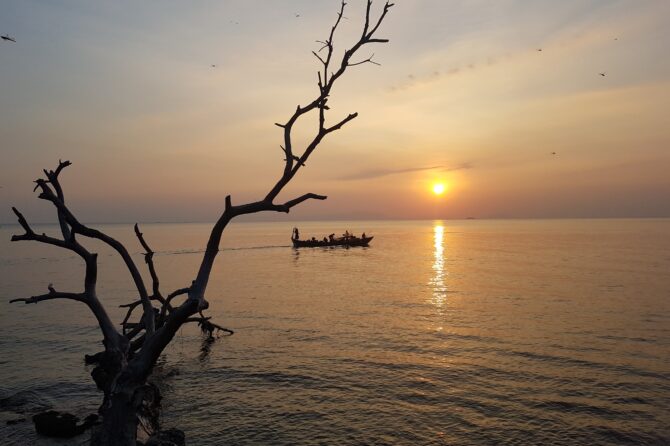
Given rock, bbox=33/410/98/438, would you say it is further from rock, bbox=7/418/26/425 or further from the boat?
the boat

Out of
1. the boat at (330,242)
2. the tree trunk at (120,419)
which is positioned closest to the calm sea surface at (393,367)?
the tree trunk at (120,419)

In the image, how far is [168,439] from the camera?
41.8ft

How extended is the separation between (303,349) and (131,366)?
1664cm

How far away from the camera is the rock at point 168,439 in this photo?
11873 millimetres

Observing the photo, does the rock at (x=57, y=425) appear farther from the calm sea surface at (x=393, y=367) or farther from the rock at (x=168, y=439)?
the rock at (x=168, y=439)

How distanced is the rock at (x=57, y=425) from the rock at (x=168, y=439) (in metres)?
3.17

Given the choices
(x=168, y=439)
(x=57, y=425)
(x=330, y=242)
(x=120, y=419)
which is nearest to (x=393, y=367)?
(x=168, y=439)

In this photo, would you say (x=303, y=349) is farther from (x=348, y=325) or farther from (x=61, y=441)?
(x=61, y=441)

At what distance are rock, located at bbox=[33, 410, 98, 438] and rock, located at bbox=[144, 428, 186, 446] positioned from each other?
10.4 ft

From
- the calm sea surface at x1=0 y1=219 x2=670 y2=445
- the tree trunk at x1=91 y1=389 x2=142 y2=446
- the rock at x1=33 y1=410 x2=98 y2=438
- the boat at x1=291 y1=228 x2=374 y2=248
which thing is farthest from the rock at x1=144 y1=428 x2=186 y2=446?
the boat at x1=291 y1=228 x2=374 y2=248

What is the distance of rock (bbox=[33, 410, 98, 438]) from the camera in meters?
14.0

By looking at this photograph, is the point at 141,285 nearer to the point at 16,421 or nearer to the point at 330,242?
the point at 16,421

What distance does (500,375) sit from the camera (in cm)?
2005

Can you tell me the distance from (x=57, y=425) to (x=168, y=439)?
3.98m
